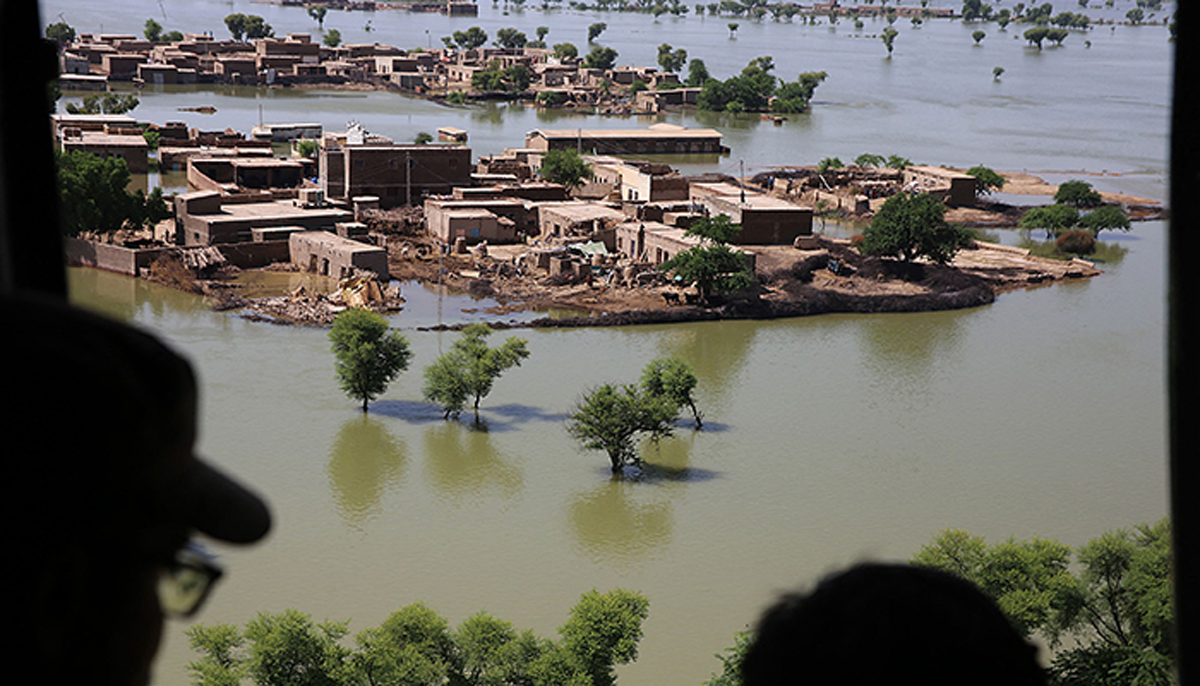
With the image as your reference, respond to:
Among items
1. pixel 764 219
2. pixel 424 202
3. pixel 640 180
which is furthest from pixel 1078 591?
pixel 640 180

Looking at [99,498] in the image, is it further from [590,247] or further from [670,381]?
[590,247]

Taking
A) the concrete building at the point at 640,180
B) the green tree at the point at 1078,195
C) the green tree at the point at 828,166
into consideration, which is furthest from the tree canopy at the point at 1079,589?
the green tree at the point at 828,166

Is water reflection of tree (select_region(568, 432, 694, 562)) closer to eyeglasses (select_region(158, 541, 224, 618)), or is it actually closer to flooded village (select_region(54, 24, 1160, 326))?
flooded village (select_region(54, 24, 1160, 326))

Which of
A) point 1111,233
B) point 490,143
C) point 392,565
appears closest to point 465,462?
point 392,565

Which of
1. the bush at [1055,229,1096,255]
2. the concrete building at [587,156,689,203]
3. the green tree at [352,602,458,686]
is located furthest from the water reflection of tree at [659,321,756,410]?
the bush at [1055,229,1096,255]

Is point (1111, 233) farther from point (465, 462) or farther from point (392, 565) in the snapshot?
point (392, 565)

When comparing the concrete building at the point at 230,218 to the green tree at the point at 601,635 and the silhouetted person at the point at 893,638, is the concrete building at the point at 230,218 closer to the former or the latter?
the green tree at the point at 601,635
